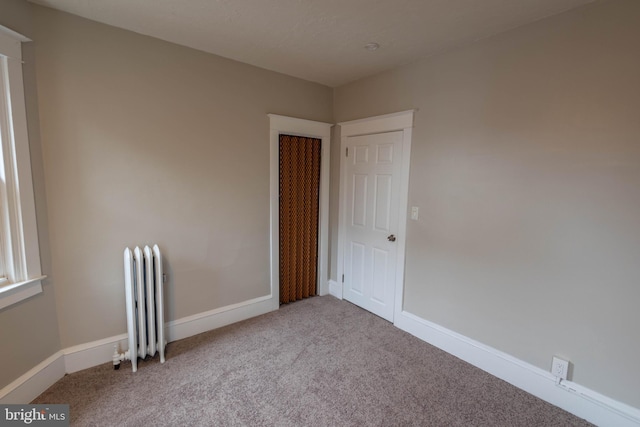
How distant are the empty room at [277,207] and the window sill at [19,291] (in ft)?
0.05

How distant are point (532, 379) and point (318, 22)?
293 cm

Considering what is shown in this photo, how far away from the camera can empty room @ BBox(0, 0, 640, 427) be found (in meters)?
1.77

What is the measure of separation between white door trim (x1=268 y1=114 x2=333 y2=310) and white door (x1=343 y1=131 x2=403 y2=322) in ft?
0.93

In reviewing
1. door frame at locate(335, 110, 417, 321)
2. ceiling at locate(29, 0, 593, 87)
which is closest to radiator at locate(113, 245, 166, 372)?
ceiling at locate(29, 0, 593, 87)

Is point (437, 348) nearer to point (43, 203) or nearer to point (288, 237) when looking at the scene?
point (288, 237)

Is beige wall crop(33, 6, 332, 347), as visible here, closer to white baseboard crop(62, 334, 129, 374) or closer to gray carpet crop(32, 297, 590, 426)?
white baseboard crop(62, 334, 129, 374)

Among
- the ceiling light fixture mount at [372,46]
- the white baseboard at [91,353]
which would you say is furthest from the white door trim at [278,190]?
the white baseboard at [91,353]

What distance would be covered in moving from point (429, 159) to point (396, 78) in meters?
0.90

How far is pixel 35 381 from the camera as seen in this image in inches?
74.7

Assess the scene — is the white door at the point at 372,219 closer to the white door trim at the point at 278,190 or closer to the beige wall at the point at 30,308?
the white door trim at the point at 278,190

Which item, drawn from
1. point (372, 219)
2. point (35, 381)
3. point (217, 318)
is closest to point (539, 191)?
point (372, 219)

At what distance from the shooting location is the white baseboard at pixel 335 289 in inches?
144

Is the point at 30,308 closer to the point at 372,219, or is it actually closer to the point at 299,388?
the point at 299,388

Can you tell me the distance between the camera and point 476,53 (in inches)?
88.7
